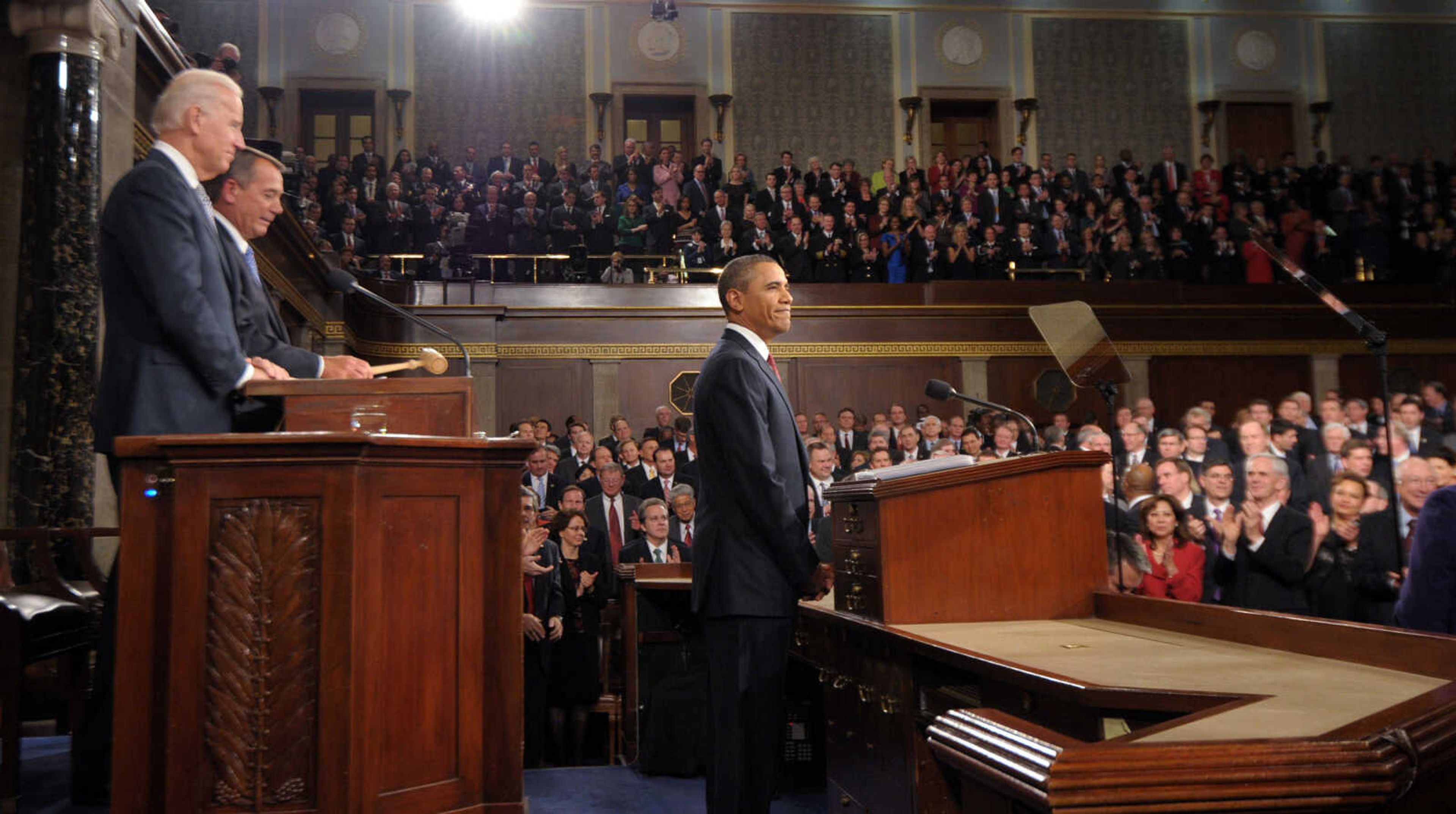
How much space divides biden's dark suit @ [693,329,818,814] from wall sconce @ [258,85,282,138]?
12915 millimetres

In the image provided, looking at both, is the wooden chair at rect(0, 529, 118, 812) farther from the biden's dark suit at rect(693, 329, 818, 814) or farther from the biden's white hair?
the biden's dark suit at rect(693, 329, 818, 814)

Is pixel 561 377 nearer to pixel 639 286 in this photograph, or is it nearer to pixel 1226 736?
pixel 639 286

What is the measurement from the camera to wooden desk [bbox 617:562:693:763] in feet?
14.6

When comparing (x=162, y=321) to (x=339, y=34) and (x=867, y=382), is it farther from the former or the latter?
(x=339, y=34)

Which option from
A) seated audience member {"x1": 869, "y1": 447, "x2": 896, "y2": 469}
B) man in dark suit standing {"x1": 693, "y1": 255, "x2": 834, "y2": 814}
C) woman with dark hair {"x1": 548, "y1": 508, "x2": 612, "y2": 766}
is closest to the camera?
man in dark suit standing {"x1": 693, "y1": 255, "x2": 834, "y2": 814}

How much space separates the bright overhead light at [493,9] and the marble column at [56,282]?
35.9 ft

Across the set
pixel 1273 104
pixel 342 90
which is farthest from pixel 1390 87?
pixel 342 90

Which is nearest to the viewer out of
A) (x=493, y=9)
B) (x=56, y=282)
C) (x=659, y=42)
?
(x=56, y=282)

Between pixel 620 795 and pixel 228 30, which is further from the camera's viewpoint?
pixel 228 30

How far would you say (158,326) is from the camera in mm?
2174

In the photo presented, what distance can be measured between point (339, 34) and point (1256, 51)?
1216 centimetres

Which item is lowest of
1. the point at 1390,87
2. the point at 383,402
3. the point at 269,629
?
the point at 269,629

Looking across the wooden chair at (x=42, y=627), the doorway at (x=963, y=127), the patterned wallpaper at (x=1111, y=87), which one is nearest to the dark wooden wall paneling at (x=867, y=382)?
the doorway at (x=963, y=127)

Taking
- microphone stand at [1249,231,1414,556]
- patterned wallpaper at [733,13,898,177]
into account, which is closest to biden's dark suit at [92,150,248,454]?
microphone stand at [1249,231,1414,556]
